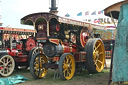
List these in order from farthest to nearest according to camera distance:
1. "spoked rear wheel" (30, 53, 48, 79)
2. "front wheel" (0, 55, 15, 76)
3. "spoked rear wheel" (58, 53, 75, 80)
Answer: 1. "front wheel" (0, 55, 15, 76)
2. "spoked rear wheel" (30, 53, 48, 79)
3. "spoked rear wheel" (58, 53, 75, 80)

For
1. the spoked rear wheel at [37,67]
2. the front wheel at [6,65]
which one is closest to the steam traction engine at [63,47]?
the spoked rear wheel at [37,67]

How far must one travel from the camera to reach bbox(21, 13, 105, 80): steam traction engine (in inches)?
251

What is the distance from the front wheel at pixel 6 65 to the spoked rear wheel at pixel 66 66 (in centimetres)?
257

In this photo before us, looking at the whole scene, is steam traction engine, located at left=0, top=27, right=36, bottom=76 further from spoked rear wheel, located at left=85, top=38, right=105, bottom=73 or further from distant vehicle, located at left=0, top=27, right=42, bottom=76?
spoked rear wheel, located at left=85, top=38, right=105, bottom=73

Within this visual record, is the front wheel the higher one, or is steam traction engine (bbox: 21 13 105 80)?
steam traction engine (bbox: 21 13 105 80)

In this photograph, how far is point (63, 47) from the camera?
22.4 feet

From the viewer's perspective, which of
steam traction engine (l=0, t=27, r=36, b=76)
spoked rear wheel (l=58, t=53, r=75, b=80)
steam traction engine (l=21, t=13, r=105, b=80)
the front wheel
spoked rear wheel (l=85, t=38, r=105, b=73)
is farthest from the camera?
steam traction engine (l=0, t=27, r=36, b=76)

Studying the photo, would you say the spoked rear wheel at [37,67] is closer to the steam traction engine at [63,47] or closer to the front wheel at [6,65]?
the steam traction engine at [63,47]

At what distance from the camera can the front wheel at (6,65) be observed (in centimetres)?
755

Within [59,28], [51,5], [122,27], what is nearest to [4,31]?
[59,28]

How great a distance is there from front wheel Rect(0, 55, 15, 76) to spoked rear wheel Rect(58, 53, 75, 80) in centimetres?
257

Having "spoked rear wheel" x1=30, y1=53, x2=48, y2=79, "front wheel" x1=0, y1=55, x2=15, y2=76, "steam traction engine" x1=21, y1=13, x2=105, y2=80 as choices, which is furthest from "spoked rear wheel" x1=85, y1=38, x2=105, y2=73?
"front wheel" x1=0, y1=55, x2=15, y2=76

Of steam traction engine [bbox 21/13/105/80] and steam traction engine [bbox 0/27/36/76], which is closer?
steam traction engine [bbox 21/13/105/80]

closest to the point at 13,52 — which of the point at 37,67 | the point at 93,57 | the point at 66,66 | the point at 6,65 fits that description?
the point at 6,65
